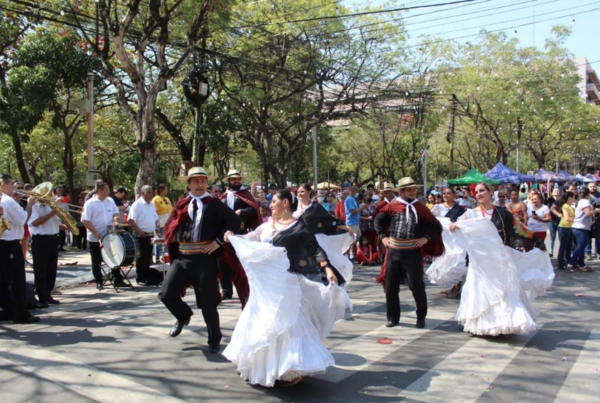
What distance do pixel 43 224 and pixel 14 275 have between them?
1.33 meters

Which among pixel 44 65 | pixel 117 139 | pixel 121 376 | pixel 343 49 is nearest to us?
pixel 121 376

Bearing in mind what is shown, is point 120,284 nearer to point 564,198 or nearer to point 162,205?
point 162,205

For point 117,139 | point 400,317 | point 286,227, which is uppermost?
point 117,139

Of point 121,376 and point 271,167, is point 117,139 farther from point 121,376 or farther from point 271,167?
point 121,376

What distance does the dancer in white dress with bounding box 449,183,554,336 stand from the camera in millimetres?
6215

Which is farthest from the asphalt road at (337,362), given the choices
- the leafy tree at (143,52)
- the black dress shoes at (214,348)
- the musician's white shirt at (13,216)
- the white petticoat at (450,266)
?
the leafy tree at (143,52)

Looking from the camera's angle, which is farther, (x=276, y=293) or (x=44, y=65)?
(x=44, y=65)

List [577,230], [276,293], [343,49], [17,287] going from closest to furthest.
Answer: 1. [276,293]
2. [17,287]
3. [577,230]
4. [343,49]

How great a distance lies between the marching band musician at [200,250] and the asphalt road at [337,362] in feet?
1.61

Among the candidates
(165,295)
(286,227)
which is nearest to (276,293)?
(286,227)

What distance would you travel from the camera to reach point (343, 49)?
24.1 meters

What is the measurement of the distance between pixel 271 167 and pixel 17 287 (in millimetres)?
18208

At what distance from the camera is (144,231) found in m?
10.3

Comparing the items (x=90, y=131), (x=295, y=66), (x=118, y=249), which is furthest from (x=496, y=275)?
(x=295, y=66)
